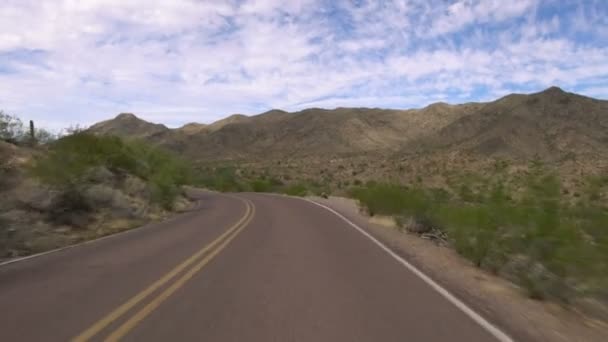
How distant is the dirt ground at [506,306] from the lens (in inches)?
273

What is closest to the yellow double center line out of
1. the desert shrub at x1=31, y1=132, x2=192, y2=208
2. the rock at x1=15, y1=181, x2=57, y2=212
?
the rock at x1=15, y1=181, x2=57, y2=212

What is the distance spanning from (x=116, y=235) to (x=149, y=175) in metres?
19.4

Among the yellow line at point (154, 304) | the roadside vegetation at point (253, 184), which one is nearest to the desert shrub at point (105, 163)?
the roadside vegetation at point (253, 184)

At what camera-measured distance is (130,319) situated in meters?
7.04

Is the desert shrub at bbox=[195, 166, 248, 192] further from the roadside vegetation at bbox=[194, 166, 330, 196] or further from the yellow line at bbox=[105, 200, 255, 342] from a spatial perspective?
the yellow line at bbox=[105, 200, 255, 342]

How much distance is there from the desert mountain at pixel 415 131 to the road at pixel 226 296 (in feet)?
217

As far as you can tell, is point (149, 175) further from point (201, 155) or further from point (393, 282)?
point (201, 155)

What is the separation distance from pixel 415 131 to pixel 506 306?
121588mm

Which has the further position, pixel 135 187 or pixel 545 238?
pixel 135 187

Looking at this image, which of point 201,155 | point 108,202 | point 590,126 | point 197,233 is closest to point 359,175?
point 590,126

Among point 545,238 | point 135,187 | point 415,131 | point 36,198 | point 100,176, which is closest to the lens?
point 545,238

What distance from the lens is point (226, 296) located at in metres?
8.41

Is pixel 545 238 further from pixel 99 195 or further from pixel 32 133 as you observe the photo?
pixel 32 133

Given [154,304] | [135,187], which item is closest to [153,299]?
[154,304]
